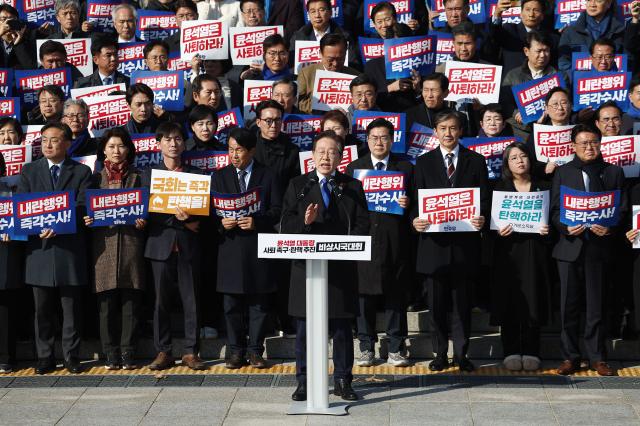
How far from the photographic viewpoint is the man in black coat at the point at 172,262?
11.9m

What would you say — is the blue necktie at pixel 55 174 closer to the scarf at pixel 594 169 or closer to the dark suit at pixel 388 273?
the dark suit at pixel 388 273

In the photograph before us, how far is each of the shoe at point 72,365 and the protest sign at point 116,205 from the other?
4.51 feet

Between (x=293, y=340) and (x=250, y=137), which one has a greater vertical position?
(x=250, y=137)

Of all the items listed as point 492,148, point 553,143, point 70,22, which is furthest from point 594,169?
point 70,22

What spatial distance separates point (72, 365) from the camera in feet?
39.2

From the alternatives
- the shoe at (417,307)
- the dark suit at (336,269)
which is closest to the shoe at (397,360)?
the shoe at (417,307)

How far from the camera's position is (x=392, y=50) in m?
13.9

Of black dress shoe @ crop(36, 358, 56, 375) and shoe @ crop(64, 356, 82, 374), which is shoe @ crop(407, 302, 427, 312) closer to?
shoe @ crop(64, 356, 82, 374)

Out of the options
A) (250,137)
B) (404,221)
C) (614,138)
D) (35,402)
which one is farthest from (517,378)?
(35,402)

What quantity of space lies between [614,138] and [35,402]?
6049 millimetres

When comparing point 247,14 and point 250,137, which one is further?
point 247,14

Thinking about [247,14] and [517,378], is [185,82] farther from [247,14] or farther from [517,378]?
[517,378]

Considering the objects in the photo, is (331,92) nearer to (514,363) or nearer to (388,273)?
(388,273)

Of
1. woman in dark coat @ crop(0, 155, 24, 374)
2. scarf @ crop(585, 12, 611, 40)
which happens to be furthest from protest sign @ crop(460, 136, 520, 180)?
woman in dark coat @ crop(0, 155, 24, 374)
